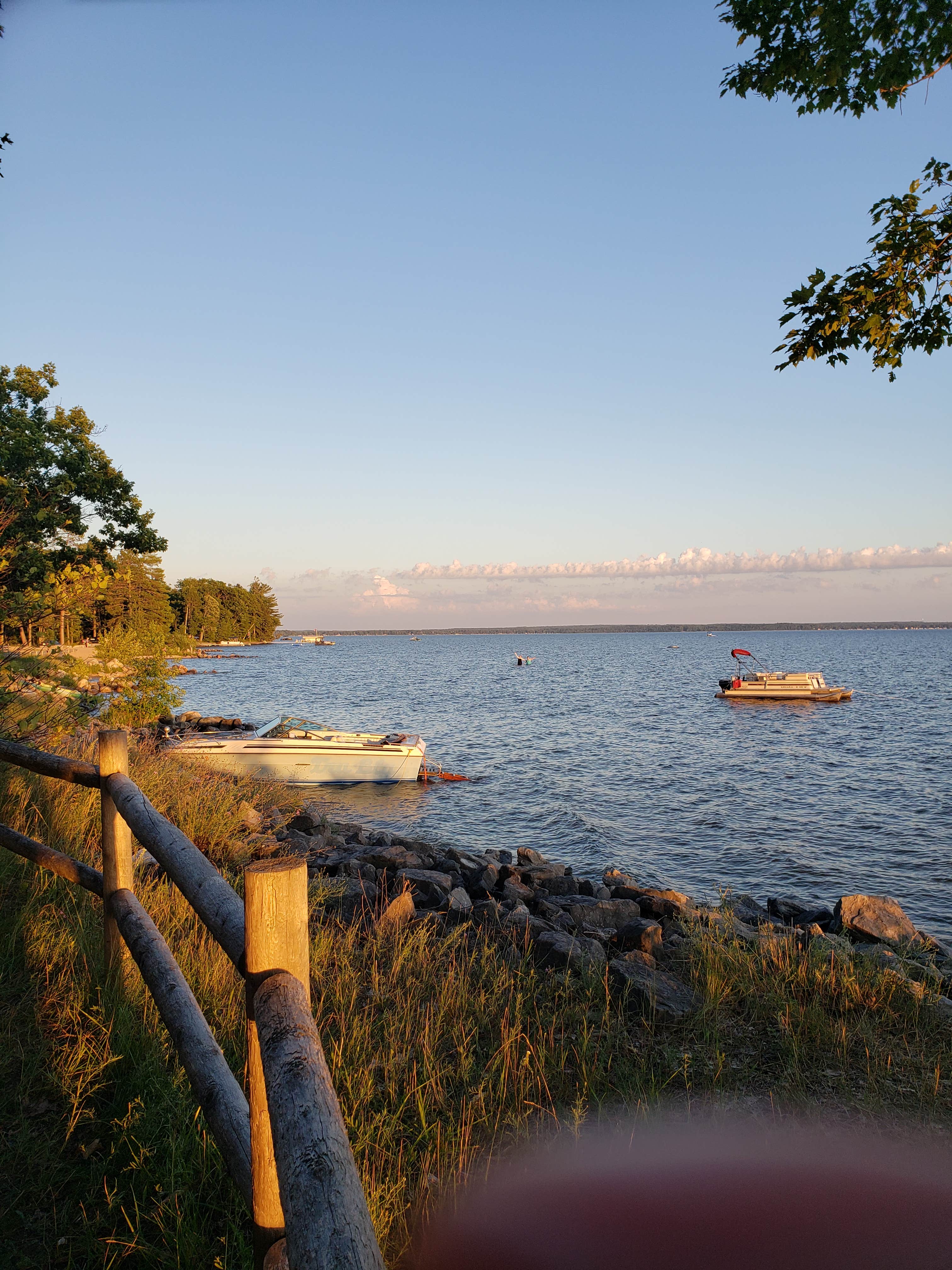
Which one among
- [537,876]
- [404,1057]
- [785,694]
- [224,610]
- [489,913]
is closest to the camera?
[404,1057]

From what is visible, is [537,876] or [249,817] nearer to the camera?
[249,817]

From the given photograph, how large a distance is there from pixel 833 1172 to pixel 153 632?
11083 mm

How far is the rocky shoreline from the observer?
223 inches

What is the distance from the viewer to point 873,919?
904 cm

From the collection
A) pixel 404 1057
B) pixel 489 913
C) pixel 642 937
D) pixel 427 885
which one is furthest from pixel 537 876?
pixel 404 1057

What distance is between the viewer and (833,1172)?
3.06 metres

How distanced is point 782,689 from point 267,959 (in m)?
50.0

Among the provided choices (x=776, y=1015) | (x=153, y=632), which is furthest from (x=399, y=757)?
(x=776, y=1015)

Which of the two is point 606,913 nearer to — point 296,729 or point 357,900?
point 357,900

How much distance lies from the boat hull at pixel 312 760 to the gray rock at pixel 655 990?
14.6m

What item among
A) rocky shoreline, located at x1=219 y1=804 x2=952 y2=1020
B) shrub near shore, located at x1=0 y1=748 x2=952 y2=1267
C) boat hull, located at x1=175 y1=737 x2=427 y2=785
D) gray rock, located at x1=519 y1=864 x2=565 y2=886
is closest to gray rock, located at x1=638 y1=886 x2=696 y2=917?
rocky shoreline, located at x1=219 y1=804 x2=952 y2=1020

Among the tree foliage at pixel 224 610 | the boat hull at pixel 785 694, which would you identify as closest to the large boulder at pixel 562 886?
the boat hull at pixel 785 694

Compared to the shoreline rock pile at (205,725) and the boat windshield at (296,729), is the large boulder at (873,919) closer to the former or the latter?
the boat windshield at (296,729)

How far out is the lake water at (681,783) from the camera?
49.3ft
